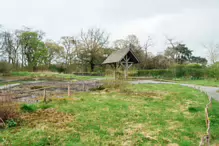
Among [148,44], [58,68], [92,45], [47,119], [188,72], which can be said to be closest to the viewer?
[47,119]

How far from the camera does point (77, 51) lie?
38344 mm

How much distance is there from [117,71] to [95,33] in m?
30.0

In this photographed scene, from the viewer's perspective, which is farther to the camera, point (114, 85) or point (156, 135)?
point (114, 85)

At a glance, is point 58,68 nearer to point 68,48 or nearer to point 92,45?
point 68,48

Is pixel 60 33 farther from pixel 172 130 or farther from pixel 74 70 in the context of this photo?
pixel 172 130

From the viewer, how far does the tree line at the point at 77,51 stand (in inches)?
1335

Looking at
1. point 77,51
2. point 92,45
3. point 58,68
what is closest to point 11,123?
point 77,51

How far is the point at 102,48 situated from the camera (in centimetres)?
3931

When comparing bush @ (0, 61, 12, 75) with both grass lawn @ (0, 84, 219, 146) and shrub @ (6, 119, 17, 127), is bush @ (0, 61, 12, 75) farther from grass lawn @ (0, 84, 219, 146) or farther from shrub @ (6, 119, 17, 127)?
shrub @ (6, 119, 17, 127)

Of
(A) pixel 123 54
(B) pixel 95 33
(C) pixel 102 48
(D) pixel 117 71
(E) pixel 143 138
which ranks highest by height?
(B) pixel 95 33

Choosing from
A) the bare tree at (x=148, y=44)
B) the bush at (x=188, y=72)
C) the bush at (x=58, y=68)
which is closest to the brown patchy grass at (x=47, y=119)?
the bush at (x=188, y=72)

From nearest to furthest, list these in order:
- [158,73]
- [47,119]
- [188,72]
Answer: [47,119], [188,72], [158,73]

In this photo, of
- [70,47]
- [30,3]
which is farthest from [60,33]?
[30,3]

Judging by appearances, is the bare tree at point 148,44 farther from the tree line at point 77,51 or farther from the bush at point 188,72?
the bush at point 188,72
